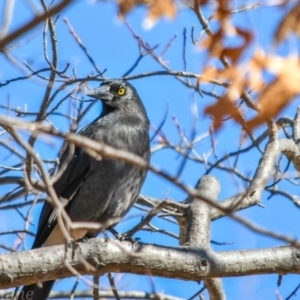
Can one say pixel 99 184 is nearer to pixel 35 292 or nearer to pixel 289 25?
pixel 35 292

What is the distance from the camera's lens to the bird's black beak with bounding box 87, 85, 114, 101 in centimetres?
643

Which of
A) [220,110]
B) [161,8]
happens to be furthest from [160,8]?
[220,110]

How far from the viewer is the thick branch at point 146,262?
11.9ft

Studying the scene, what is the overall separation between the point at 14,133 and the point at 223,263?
66.2 inches

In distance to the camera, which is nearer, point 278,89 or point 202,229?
point 278,89

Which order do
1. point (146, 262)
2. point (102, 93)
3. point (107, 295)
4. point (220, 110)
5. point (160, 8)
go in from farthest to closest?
point (102, 93) → point (107, 295) → point (146, 262) → point (160, 8) → point (220, 110)

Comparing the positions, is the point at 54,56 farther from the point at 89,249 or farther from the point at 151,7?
the point at 151,7

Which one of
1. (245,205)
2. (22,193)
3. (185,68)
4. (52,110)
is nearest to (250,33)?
(52,110)

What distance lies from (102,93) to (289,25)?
466 cm

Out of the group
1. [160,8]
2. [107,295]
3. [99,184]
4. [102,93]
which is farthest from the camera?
[102,93]

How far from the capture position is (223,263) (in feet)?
12.6

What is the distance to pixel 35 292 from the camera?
518 centimetres

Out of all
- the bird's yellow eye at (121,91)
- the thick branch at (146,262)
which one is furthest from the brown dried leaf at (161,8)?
the bird's yellow eye at (121,91)

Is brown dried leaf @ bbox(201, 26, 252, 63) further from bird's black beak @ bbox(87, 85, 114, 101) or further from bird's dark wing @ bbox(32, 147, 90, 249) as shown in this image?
bird's black beak @ bbox(87, 85, 114, 101)
